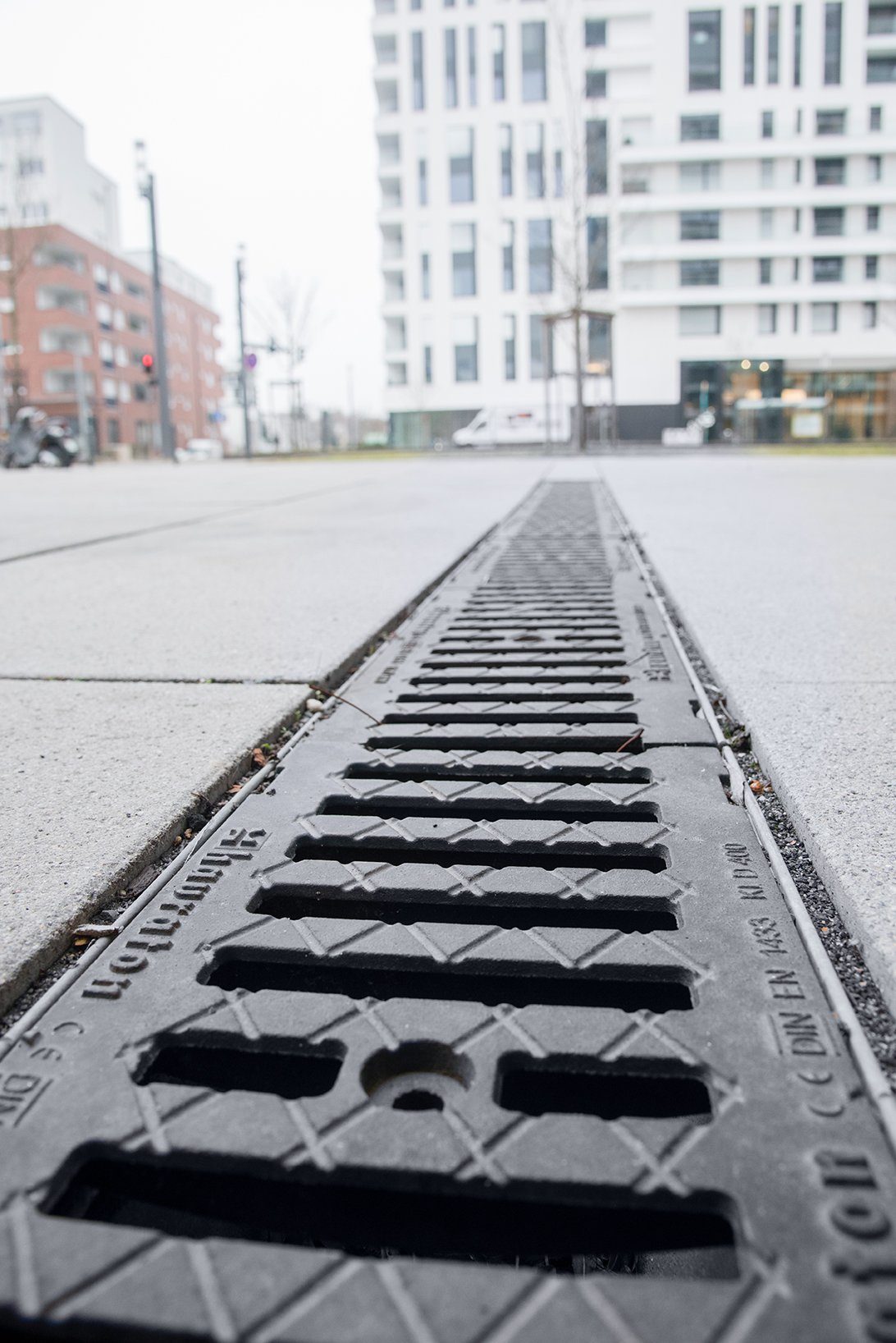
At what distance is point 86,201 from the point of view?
71.1 meters

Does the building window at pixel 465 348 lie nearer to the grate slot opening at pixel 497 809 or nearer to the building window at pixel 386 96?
the building window at pixel 386 96

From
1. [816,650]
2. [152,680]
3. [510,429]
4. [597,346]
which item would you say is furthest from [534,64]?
[152,680]

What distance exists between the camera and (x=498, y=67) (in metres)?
46.8

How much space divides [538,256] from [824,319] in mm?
13424

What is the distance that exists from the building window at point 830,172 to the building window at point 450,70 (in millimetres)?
16973

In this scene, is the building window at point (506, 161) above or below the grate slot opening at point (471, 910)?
above

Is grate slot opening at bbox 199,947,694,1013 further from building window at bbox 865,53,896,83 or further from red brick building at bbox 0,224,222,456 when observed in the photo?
building window at bbox 865,53,896,83

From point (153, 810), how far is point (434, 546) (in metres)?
4.25

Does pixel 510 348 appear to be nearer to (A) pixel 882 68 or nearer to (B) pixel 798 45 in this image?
(B) pixel 798 45

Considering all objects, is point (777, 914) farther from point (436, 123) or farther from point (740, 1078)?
point (436, 123)

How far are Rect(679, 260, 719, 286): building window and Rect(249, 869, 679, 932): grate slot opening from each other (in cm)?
4950

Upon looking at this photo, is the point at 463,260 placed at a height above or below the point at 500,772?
above

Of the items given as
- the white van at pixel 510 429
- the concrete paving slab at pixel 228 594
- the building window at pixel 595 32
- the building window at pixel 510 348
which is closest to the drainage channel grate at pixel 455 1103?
the concrete paving slab at pixel 228 594

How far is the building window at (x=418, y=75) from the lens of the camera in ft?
156
